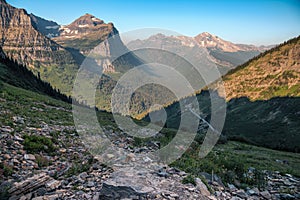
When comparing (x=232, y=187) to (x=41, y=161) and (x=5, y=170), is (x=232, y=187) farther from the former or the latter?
(x=5, y=170)

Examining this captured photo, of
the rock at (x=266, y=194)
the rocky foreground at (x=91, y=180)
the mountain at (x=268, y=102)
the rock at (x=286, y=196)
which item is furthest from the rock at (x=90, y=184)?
the mountain at (x=268, y=102)

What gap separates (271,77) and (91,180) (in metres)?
174

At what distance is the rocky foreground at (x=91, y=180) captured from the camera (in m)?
7.41

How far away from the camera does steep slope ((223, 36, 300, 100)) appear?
431 ft

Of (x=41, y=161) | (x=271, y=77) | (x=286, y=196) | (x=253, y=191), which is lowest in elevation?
(x=41, y=161)

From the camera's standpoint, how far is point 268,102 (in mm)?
120000

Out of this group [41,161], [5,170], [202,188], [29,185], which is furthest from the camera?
[41,161]

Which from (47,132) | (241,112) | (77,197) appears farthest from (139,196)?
(241,112)

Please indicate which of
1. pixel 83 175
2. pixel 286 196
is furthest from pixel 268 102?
pixel 83 175

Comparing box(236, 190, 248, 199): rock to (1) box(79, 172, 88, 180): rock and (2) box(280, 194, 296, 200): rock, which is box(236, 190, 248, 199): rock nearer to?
(2) box(280, 194, 296, 200): rock

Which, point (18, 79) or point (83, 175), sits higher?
point (83, 175)

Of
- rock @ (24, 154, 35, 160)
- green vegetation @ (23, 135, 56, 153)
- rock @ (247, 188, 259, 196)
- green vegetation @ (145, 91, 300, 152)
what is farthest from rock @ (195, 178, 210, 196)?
green vegetation @ (145, 91, 300, 152)

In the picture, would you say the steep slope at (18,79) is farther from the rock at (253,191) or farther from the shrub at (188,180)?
the rock at (253,191)

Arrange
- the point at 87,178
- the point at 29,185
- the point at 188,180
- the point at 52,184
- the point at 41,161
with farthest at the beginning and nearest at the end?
the point at 41,161 → the point at 87,178 → the point at 188,180 → the point at 52,184 → the point at 29,185
